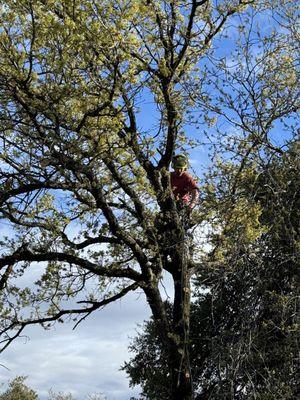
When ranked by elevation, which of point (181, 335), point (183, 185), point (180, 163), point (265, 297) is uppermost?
point (180, 163)

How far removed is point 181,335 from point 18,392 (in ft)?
85.5

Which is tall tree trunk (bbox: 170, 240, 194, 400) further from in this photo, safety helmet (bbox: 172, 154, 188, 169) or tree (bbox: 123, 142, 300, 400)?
safety helmet (bbox: 172, 154, 188, 169)

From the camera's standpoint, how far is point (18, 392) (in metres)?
33.4

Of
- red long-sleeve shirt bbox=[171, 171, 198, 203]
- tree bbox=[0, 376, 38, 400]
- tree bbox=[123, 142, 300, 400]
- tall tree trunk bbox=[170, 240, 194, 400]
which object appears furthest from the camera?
tree bbox=[0, 376, 38, 400]

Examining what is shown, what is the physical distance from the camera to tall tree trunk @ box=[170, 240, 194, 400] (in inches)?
363

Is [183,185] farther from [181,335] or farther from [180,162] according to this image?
[181,335]

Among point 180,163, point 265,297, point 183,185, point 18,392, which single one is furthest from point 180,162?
point 18,392

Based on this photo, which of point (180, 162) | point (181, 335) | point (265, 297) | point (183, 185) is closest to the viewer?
point (265, 297)

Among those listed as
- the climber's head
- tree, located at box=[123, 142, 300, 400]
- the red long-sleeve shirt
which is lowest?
tree, located at box=[123, 142, 300, 400]

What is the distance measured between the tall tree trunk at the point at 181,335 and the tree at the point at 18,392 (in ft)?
82.6

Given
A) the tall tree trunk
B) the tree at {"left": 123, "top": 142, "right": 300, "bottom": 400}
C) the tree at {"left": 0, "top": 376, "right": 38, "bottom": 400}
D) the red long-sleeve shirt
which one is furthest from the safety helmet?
the tree at {"left": 0, "top": 376, "right": 38, "bottom": 400}

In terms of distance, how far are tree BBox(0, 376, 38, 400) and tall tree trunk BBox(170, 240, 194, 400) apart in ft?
82.6

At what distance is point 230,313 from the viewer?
31.7 ft

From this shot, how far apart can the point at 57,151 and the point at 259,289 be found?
312cm
